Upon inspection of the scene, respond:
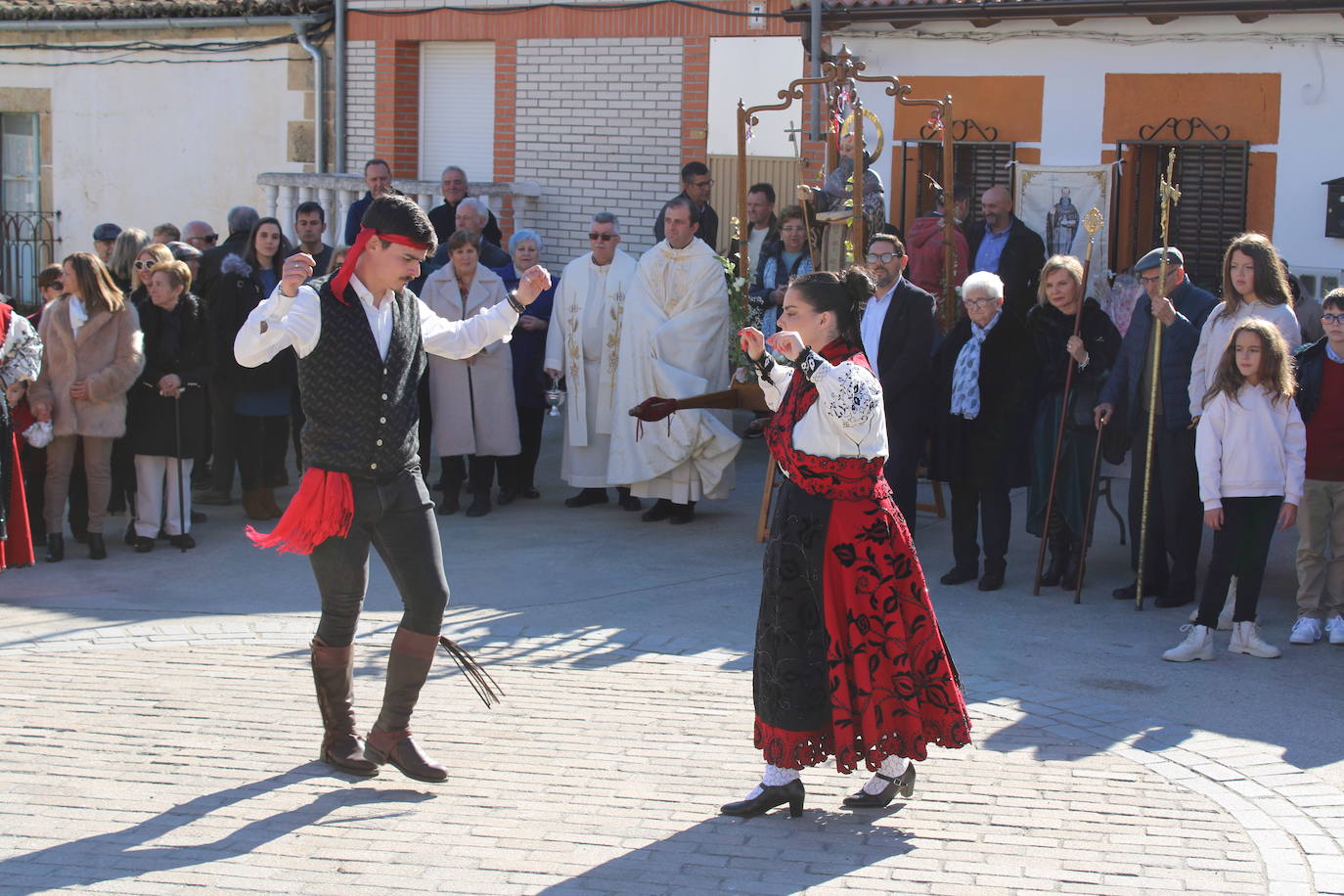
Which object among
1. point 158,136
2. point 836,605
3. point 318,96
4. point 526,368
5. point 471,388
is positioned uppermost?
point 318,96

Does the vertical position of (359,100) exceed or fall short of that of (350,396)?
it exceeds it

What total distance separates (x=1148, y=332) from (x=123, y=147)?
12.9 metres

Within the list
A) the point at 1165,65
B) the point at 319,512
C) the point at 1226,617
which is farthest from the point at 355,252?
the point at 1165,65

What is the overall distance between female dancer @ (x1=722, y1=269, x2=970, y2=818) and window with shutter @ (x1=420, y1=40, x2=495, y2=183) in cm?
1105

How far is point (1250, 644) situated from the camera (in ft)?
24.3

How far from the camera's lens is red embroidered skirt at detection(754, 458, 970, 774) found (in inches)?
208

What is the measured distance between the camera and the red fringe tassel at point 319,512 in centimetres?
550

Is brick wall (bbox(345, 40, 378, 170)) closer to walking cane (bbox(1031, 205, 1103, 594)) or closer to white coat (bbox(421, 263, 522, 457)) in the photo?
white coat (bbox(421, 263, 522, 457))

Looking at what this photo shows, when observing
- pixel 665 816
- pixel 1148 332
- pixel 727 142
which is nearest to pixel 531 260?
pixel 1148 332

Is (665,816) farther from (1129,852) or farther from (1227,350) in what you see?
(1227,350)

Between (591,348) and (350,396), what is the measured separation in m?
5.14

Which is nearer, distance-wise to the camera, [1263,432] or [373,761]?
[373,761]

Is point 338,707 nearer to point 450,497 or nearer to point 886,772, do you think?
point 886,772

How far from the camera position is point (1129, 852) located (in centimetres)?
511
